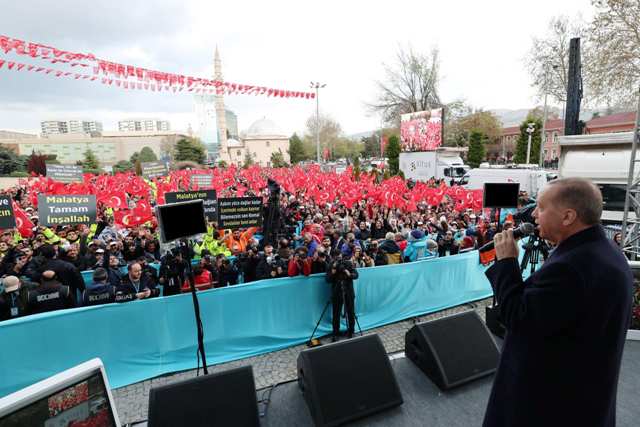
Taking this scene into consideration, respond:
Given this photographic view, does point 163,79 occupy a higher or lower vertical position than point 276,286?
higher

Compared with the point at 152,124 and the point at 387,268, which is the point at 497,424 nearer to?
the point at 387,268

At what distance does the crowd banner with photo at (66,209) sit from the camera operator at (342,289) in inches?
248

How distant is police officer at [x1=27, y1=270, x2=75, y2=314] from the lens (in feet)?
16.9

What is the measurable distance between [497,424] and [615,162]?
1146 centimetres

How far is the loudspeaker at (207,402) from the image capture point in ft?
8.93

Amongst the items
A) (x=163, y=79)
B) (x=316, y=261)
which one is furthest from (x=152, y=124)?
(x=316, y=261)

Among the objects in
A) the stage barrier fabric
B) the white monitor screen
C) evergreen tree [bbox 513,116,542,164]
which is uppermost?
evergreen tree [bbox 513,116,542,164]

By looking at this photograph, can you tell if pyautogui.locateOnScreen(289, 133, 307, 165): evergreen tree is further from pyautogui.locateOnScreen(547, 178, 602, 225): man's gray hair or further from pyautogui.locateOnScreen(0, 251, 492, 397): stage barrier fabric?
pyautogui.locateOnScreen(547, 178, 602, 225): man's gray hair

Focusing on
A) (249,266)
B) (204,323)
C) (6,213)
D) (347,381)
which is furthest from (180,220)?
(6,213)

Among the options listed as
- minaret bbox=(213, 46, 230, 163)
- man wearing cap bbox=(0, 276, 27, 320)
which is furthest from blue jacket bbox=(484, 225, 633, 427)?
minaret bbox=(213, 46, 230, 163)

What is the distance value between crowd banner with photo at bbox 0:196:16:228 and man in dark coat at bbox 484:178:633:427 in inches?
362

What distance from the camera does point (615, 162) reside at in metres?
10.1

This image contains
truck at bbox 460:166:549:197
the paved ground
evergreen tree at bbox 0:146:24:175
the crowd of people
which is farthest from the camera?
evergreen tree at bbox 0:146:24:175

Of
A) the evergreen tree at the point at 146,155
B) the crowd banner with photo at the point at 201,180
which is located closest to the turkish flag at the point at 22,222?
the crowd banner with photo at the point at 201,180
